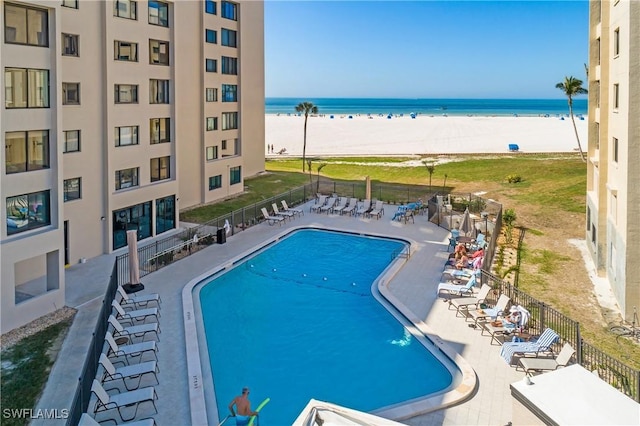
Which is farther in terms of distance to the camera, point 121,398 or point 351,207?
point 351,207

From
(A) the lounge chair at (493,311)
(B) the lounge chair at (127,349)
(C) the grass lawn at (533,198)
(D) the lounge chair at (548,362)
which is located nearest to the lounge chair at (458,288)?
(A) the lounge chair at (493,311)

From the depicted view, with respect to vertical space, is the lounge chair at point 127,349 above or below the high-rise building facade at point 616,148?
below

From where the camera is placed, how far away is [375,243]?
28172 millimetres

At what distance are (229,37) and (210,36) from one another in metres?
2.21

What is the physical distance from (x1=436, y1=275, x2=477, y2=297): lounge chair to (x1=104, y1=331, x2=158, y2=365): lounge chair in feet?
33.1

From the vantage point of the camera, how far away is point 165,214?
28781mm

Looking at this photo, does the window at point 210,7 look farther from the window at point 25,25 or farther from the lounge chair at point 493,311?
the lounge chair at point 493,311

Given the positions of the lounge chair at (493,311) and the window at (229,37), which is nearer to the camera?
the lounge chair at (493,311)

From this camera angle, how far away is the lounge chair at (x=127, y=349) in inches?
575

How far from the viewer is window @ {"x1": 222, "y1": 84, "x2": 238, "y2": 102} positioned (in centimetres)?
3919

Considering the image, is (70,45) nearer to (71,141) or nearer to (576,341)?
(71,141)

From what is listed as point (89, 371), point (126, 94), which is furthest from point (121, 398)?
point (126, 94)

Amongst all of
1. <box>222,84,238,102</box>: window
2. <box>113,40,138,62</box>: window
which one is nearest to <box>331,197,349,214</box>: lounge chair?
<box>222,84,238,102</box>: window

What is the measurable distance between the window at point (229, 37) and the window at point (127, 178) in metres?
15.8
